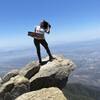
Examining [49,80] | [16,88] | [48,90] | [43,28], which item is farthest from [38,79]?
[48,90]

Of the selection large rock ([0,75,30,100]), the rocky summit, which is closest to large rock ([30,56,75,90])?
the rocky summit

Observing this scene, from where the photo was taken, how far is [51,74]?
3186 cm

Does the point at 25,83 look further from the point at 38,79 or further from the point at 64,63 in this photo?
the point at 64,63

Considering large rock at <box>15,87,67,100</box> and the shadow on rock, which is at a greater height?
large rock at <box>15,87,67,100</box>

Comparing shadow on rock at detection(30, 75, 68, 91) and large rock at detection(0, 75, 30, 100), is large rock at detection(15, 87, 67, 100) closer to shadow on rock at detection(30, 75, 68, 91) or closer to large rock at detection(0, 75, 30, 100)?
large rock at detection(0, 75, 30, 100)

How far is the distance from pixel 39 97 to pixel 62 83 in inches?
563

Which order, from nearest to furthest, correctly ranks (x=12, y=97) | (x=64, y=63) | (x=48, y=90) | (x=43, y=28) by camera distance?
(x=48, y=90)
(x=12, y=97)
(x=43, y=28)
(x=64, y=63)

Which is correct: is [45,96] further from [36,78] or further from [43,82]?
[43,82]

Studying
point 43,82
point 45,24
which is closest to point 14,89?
point 43,82

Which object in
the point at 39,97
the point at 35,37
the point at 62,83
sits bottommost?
the point at 62,83

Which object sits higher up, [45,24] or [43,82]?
[45,24]

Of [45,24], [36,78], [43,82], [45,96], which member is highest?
[45,24]

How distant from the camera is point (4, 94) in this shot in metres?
29.6

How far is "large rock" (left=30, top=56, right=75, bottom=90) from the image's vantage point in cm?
3188
